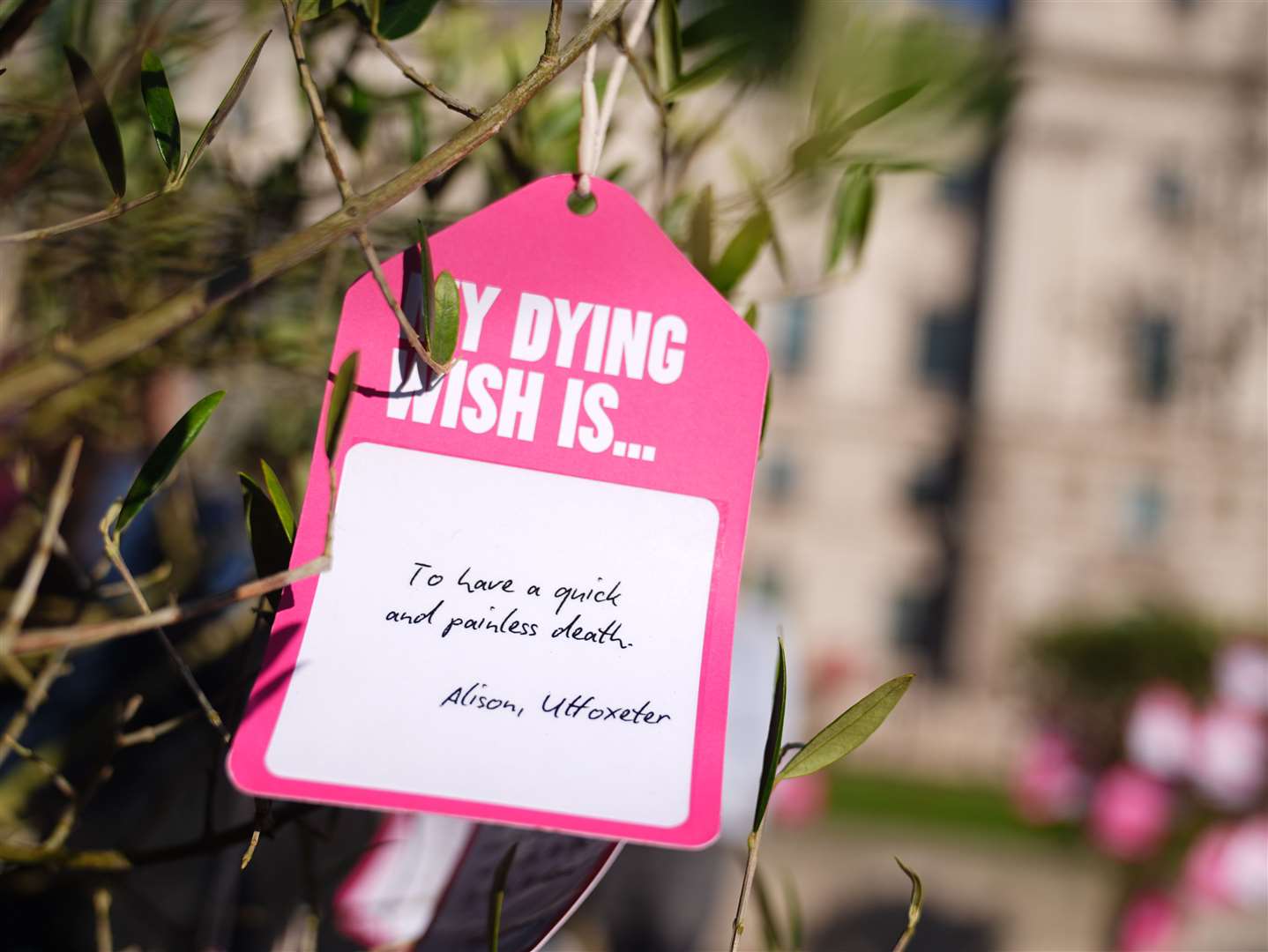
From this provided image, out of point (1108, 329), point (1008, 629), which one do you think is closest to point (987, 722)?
point (1008, 629)

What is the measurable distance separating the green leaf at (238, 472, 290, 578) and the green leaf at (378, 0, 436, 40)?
0.20m

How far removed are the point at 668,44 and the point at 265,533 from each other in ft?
0.88

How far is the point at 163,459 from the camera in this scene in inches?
15.0

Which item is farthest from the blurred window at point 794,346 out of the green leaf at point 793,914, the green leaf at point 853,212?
the green leaf at point 793,914

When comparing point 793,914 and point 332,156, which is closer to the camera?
point 332,156

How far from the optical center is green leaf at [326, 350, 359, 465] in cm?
31

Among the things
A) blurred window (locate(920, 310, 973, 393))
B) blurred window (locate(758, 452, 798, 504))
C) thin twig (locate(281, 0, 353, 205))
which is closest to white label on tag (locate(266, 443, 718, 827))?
thin twig (locate(281, 0, 353, 205))

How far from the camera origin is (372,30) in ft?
1.36

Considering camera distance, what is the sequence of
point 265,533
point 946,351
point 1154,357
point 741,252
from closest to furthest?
1. point 265,533
2. point 741,252
3. point 1154,357
4. point 946,351

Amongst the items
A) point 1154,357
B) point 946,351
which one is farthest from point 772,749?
point 1154,357

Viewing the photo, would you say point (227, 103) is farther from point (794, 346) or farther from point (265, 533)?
point (794, 346)

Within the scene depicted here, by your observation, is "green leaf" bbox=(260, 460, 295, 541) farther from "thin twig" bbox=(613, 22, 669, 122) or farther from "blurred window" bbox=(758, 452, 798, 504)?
"blurred window" bbox=(758, 452, 798, 504)

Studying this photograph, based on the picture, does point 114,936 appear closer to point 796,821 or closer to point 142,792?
point 142,792

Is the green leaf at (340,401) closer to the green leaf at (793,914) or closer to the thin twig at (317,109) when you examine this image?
the thin twig at (317,109)
